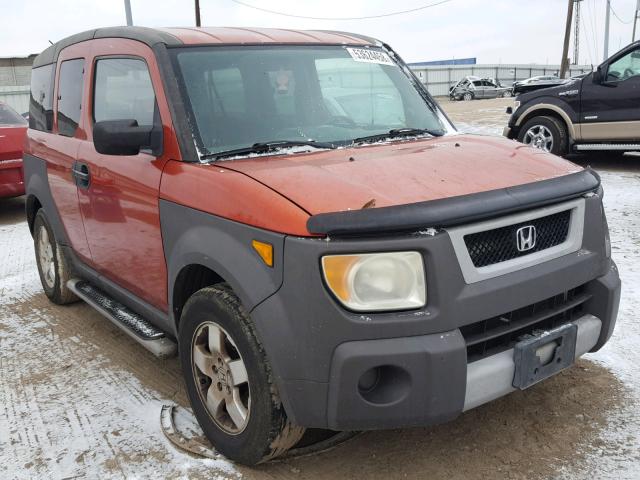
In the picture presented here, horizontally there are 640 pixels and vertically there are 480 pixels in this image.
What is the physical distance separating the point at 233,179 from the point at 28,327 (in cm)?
283

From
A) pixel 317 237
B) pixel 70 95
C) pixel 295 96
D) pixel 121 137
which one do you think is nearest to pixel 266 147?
pixel 295 96

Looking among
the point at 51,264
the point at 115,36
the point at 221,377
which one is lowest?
the point at 51,264

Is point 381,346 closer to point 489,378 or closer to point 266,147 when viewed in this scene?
point 489,378

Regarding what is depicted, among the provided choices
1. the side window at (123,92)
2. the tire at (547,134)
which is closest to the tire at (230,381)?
the side window at (123,92)

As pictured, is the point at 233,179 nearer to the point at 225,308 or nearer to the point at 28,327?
the point at 225,308

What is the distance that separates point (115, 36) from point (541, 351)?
281 centimetres

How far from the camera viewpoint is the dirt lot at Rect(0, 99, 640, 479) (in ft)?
8.84

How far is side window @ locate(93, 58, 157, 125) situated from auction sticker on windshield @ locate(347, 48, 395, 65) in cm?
124

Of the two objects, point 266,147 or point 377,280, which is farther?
point 266,147

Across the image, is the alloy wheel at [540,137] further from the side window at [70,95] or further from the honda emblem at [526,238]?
the honda emblem at [526,238]

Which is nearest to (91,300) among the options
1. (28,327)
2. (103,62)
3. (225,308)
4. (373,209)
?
(28,327)

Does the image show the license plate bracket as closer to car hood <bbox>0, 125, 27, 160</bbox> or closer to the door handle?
the door handle

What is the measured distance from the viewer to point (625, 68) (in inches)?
352

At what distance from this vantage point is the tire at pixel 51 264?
464 centimetres
